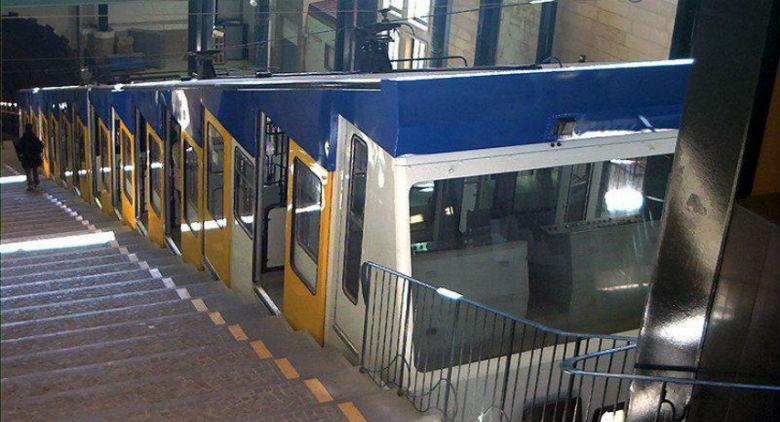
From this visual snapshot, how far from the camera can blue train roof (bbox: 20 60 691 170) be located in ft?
21.7

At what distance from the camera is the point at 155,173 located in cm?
1323

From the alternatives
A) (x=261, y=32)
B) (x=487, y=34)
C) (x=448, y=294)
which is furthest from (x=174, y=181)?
(x=261, y=32)

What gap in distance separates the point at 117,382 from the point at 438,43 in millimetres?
15423

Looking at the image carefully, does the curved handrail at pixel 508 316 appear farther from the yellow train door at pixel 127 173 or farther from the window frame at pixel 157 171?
the yellow train door at pixel 127 173

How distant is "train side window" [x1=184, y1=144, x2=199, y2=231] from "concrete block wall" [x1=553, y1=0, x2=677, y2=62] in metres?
7.42

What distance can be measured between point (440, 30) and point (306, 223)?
45.6ft

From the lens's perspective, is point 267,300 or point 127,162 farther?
point 127,162

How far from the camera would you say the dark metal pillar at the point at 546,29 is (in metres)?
18.0

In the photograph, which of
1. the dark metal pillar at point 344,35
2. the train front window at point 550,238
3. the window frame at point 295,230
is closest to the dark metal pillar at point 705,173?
the train front window at point 550,238

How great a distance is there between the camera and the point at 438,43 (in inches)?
849

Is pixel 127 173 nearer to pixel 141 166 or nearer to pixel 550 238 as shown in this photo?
pixel 141 166

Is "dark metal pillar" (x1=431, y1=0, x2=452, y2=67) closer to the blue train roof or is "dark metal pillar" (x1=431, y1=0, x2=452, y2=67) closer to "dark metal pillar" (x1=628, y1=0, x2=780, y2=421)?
the blue train roof

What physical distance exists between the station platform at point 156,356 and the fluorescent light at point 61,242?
1.57ft

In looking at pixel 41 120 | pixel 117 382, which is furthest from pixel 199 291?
pixel 41 120
